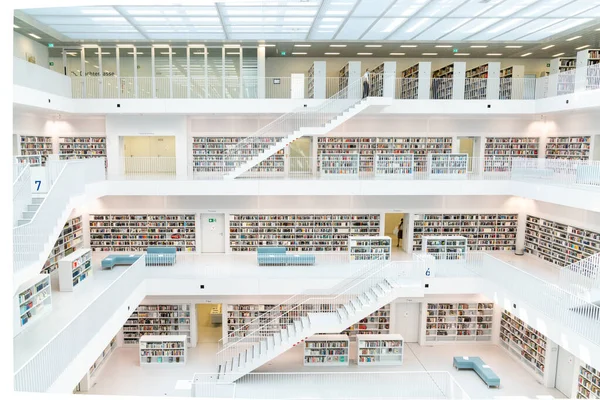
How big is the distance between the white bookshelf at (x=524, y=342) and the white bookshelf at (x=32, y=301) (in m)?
12.1

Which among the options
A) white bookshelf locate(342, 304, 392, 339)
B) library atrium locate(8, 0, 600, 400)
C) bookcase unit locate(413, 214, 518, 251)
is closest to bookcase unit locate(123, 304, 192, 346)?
library atrium locate(8, 0, 600, 400)

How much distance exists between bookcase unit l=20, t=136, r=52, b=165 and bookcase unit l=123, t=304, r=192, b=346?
17.3 ft

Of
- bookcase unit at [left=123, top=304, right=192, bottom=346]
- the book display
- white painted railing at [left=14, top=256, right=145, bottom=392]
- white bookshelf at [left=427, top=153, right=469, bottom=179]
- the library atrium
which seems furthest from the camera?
the book display

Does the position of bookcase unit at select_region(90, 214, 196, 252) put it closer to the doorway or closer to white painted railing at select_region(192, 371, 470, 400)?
the doorway

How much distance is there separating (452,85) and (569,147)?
408cm

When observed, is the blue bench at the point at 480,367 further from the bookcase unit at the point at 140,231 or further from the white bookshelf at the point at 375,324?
the bookcase unit at the point at 140,231

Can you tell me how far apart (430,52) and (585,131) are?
220 inches

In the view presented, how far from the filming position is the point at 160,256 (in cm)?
1279

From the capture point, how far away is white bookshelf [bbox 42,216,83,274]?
12.0 meters

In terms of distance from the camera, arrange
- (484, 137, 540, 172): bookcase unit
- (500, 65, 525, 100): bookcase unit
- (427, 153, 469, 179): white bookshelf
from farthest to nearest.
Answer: (484, 137, 540, 172): bookcase unit
(500, 65, 525, 100): bookcase unit
(427, 153, 469, 179): white bookshelf

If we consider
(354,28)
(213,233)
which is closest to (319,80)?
(354,28)

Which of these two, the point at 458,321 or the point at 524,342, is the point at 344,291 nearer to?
the point at 458,321

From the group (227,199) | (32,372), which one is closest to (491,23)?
(227,199)

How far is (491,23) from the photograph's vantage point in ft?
38.6
